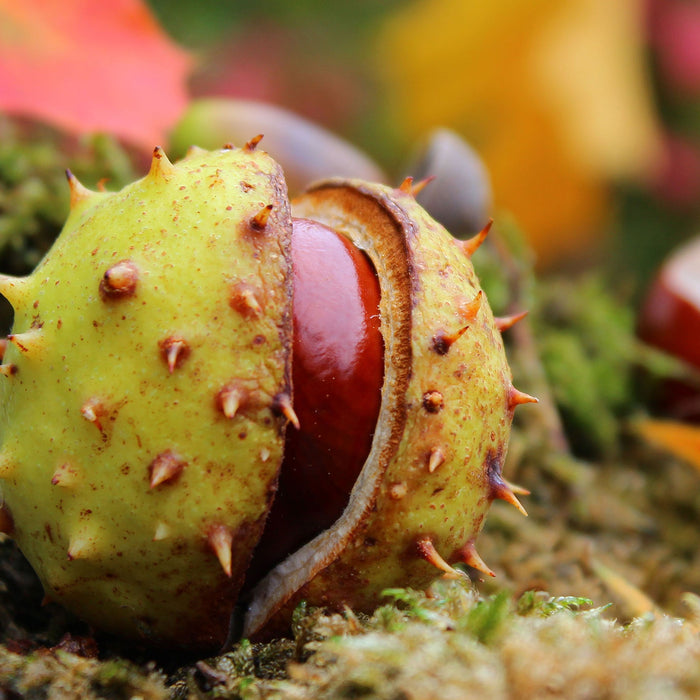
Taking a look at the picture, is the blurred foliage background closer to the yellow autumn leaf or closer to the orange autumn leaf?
the yellow autumn leaf

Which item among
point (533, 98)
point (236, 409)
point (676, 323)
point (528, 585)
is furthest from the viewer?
point (533, 98)

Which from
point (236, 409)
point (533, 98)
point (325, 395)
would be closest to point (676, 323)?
point (325, 395)

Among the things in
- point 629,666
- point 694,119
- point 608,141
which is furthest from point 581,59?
point 629,666

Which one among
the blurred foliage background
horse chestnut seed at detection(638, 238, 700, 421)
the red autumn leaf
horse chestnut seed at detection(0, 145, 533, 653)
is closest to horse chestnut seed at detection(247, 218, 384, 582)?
horse chestnut seed at detection(0, 145, 533, 653)

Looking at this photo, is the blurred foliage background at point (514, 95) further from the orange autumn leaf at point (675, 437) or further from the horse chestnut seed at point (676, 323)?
the orange autumn leaf at point (675, 437)

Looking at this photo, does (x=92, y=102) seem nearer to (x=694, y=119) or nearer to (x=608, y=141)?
(x=608, y=141)

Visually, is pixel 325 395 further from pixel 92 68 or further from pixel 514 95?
pixel 514 95
